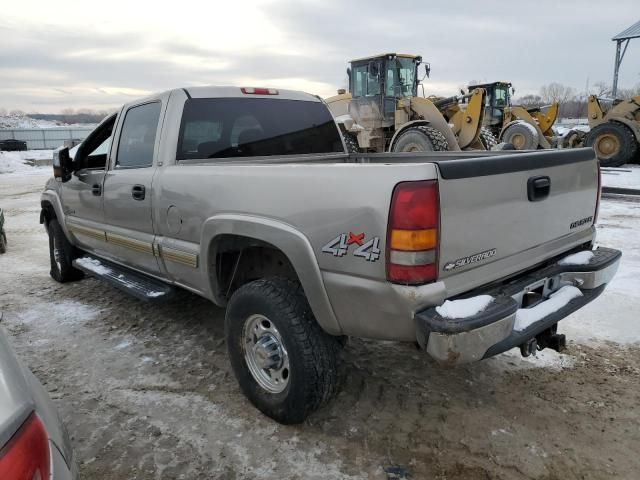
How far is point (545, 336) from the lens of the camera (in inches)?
112

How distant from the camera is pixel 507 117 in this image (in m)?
17.9

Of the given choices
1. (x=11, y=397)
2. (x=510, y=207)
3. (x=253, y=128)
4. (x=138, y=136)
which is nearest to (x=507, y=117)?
(x=253, y=128)

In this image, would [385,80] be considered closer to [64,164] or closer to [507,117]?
[507,117]

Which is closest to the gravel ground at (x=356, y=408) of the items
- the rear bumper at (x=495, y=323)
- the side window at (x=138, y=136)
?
the rear bumper at (x=495, y=323)

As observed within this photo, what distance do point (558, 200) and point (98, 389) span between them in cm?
314

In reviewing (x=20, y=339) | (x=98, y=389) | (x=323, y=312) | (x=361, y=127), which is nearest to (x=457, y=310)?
(x=323, y=312)

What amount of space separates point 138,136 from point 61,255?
2.29 m

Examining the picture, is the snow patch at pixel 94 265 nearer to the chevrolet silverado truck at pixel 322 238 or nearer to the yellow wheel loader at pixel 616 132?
the chevrolet silverado truck at pixel 322 238

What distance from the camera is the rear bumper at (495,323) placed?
208cm

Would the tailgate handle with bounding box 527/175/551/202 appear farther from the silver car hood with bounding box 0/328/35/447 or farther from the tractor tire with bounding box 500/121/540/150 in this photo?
the tractor tire with bounding box 500/121/540/150

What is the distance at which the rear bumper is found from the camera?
208 cm

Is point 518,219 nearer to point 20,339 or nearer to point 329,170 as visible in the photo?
point 329,170

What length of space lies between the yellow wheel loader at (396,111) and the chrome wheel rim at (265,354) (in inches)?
396

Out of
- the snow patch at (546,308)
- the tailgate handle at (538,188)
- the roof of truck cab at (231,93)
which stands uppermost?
the roof of truck cab at (231,93)
